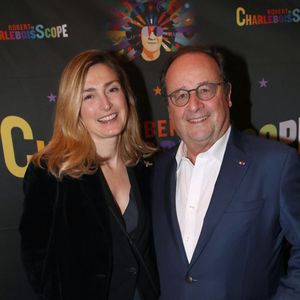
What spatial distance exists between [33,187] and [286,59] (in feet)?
6.62

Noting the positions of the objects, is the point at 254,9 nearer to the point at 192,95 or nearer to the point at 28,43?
the point at 192,95

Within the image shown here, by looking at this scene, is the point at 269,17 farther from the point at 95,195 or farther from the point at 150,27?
the point at 95,195

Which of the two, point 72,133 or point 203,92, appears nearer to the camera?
point 203,92

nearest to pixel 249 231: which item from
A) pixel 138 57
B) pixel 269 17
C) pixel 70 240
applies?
pixel 70 240

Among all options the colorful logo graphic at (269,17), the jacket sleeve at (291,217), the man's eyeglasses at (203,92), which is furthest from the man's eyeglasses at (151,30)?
the jacket sleeve at (291,217)

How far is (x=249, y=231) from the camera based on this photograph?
55.0 inches

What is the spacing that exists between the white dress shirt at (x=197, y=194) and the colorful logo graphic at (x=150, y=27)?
101 cm

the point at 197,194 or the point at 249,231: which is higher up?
the point at 197,194

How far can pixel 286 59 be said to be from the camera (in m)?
2.43

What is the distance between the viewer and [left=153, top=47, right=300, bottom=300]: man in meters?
1.40

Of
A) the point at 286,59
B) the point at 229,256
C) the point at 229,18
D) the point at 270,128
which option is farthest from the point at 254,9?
the point at 229,256

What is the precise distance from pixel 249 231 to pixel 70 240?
901mm

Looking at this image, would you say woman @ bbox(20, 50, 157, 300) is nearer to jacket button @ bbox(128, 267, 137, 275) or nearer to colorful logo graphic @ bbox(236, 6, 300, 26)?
jacket button @ bbox(128, 267, 137, 275)

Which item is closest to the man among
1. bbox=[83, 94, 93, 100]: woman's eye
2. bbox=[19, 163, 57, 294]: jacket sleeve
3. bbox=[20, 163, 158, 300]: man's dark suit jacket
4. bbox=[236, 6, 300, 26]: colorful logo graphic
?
bbox=[20, 163, 158, 300]: man's dark suit jacket
